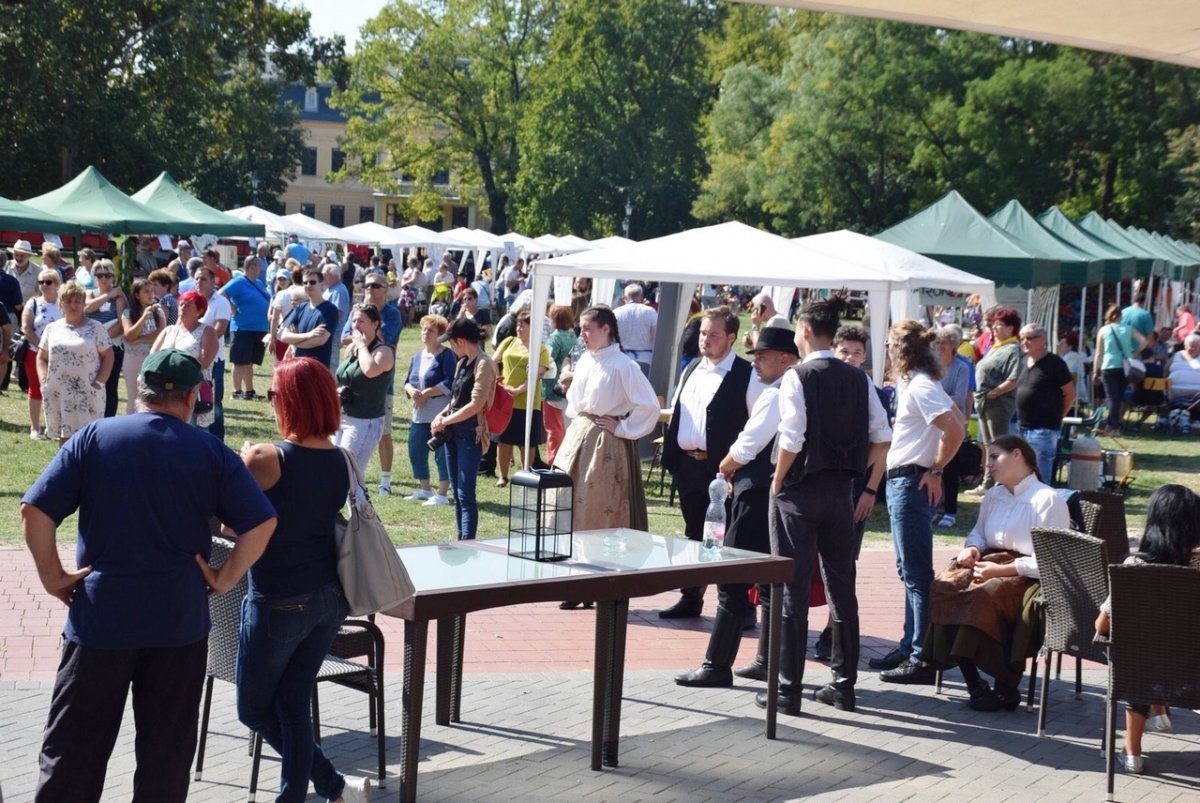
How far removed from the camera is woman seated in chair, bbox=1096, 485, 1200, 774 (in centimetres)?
614

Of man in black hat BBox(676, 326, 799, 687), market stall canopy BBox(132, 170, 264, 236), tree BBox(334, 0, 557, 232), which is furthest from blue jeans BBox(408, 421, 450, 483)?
tree BBox(334, 0, 557, 232)

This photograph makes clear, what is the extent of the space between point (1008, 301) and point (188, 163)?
107 feet

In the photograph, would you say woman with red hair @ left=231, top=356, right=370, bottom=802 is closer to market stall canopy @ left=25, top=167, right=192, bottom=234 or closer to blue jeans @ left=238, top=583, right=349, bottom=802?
blue jeans @ left=238, top=583, right=349, bottom=802

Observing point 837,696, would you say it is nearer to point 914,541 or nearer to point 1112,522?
point 914,541

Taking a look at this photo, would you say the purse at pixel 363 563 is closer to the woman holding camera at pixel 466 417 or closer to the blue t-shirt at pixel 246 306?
the woman holding camera at pixel 466 417

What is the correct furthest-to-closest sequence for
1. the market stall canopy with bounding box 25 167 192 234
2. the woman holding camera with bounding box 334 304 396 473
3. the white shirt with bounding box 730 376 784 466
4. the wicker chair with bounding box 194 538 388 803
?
1. the market stall canopy with bounding box 25 167 192 234
2. the woman holding camera with bounding box 334 304 396 473
3. the white shirt with bounding box 730 376 784 466
4. the wicker chair with bounding box 194 538 388 803

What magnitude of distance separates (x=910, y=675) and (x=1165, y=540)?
1.80 meters

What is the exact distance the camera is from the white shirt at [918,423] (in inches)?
291

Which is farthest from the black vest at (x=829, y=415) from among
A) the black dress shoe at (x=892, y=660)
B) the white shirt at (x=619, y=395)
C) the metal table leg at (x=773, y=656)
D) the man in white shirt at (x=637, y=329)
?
the man in white shirt at (x=637, y=329)

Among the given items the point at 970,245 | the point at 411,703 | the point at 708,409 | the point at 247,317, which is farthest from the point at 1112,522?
the point at 247,317

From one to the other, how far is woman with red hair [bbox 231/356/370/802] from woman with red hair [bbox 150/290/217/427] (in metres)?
7.54

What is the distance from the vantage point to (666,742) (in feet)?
21.0

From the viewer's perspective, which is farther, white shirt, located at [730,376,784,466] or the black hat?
the black hat

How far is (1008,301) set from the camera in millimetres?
23750
